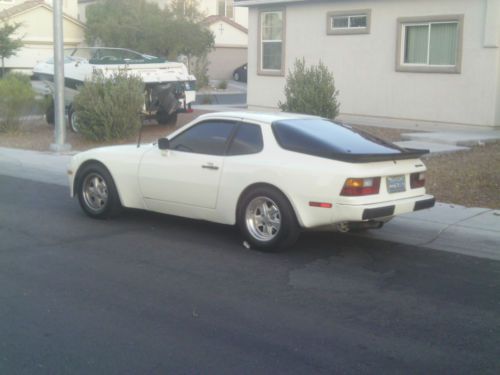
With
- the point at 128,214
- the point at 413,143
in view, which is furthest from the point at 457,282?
the point at 413,143

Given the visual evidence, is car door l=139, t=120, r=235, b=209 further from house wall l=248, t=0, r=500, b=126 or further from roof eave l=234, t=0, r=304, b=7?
roof eave l=234, t=0, r=304, b=7

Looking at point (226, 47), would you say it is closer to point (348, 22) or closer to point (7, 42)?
point (7, 42)

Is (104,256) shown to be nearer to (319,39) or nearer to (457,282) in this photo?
(457,282)

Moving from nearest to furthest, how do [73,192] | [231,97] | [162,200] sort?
[162,200]
[73,192]
[231,97]

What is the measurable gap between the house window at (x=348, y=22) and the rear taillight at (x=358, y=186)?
13.2 metres

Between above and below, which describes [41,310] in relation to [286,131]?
below

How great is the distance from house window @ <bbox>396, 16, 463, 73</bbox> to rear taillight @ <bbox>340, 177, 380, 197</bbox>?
11401 millimetres

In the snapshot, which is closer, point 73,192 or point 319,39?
point 73,192

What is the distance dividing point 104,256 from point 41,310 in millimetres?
1767

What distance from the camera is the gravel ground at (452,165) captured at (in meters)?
10.9

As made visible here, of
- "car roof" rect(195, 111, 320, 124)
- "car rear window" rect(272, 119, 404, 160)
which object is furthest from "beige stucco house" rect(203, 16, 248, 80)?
"car rear window" rect(272, 119, 404, 160)

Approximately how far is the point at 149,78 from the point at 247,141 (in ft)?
32.3

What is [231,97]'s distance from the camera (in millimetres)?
31172

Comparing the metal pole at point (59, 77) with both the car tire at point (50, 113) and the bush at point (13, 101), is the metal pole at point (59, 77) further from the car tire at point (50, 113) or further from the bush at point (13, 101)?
the car tire at point (50, 113)
